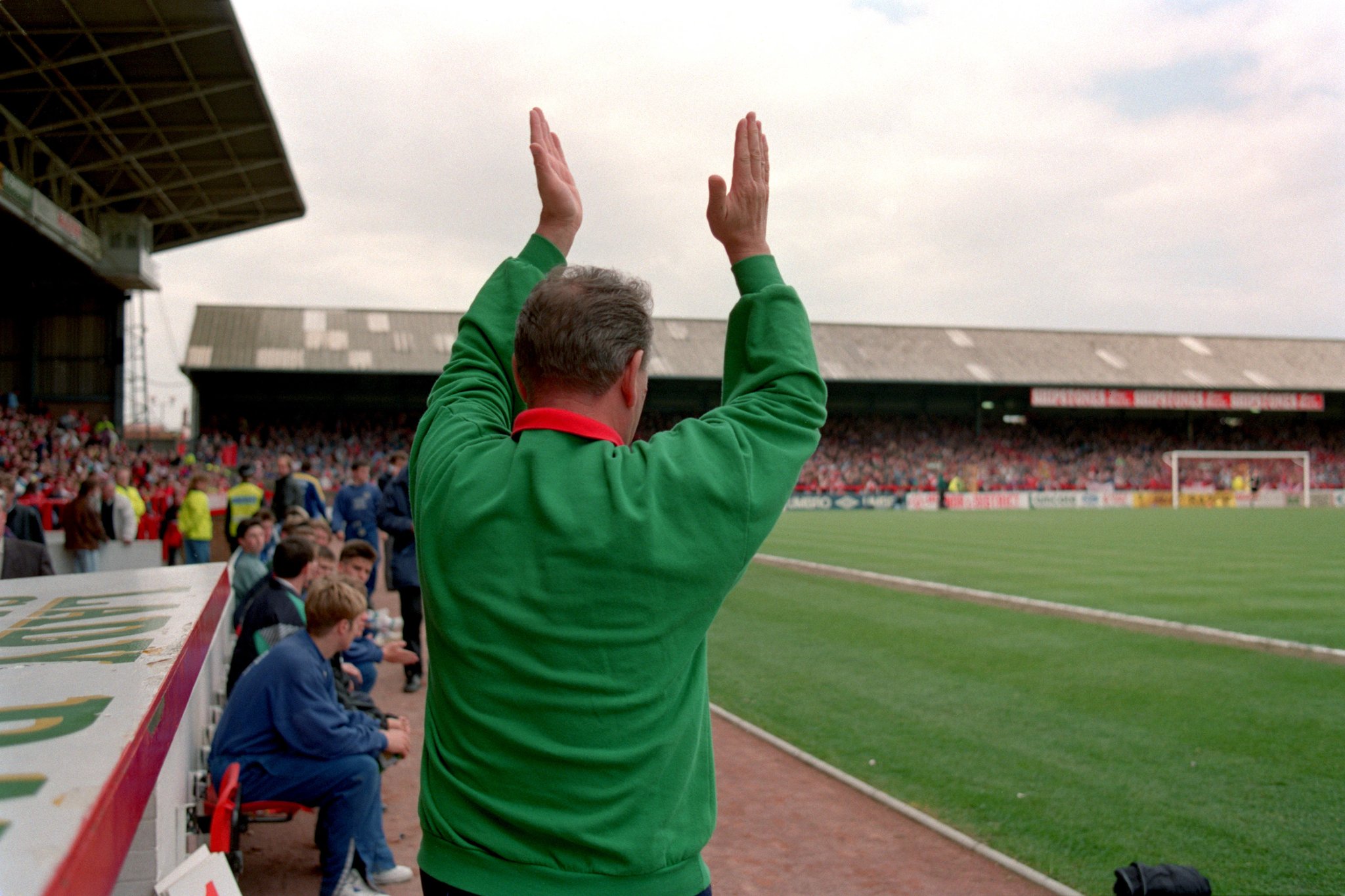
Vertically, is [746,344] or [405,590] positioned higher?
[746,344]

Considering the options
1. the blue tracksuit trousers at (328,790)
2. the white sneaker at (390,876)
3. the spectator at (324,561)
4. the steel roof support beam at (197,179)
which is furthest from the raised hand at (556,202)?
the steel roof support beam at (197,179)

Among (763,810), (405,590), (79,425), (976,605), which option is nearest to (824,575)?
(976,605)

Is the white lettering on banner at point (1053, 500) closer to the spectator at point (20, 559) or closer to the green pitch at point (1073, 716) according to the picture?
the green pitch at point (1073, 716)

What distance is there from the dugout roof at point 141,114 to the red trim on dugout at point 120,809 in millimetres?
22508

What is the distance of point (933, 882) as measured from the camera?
4742mm

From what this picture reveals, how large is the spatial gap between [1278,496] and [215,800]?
162 ft

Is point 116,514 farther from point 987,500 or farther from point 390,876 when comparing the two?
point 987,500

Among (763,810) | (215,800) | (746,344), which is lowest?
(763,810)

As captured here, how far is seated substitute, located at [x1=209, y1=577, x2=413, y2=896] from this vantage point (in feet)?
14.7

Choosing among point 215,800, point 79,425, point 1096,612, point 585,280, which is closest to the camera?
point 585,280

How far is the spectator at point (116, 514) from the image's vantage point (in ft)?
46.2

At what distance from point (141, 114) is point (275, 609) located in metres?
24.2

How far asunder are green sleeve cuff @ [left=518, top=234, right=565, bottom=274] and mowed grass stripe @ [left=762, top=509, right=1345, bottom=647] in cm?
1057

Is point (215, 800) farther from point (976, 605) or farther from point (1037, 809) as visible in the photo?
point (976, 605)
